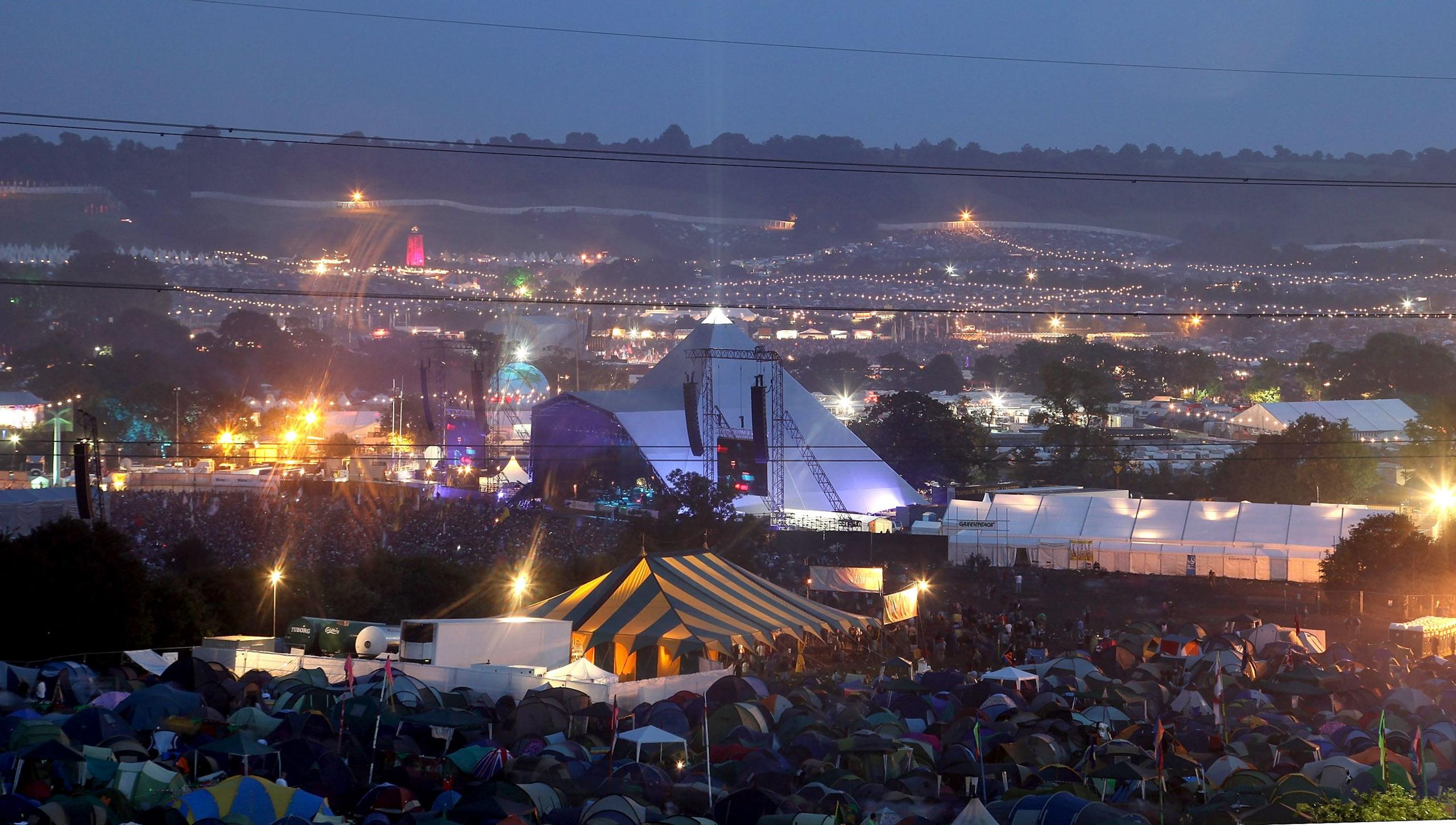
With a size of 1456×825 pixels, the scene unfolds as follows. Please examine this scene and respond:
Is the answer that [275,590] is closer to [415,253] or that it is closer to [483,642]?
[483,642]

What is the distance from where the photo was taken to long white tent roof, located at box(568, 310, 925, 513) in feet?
80.2

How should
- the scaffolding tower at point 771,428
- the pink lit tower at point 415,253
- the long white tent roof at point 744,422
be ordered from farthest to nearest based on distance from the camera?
1. the pink lit tower at point 415,253
2. the long white tent roof at point 744,422
3. the scaffolding tower at point 771,428

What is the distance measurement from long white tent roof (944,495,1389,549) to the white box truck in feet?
34.9

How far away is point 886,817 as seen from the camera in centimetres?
618

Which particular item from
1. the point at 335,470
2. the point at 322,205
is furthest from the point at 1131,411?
the point at 322,205

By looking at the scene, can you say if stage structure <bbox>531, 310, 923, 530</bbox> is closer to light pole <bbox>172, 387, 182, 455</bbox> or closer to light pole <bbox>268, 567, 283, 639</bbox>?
light pole <bbox>268, 567, 283, 639</bbox>

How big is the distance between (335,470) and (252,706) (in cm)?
2424

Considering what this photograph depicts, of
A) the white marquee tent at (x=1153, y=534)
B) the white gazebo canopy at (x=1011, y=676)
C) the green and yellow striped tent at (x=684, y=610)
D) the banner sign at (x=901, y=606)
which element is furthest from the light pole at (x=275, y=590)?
the white marquee tent at (x=1153, y=534)

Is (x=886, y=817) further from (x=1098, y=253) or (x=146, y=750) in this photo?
(x=1098, y=253)

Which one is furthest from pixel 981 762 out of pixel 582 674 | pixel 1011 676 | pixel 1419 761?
pixel 582 674

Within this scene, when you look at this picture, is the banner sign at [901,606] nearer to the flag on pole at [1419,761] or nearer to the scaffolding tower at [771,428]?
the flag on pole at [1419,761]

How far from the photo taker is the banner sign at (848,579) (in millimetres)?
14844

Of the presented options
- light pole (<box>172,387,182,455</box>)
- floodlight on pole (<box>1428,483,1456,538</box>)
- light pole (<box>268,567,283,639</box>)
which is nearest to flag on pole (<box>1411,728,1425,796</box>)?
light pole (<box>268,567,283,639</box>)

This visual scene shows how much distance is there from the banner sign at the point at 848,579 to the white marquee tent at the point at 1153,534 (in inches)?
188
